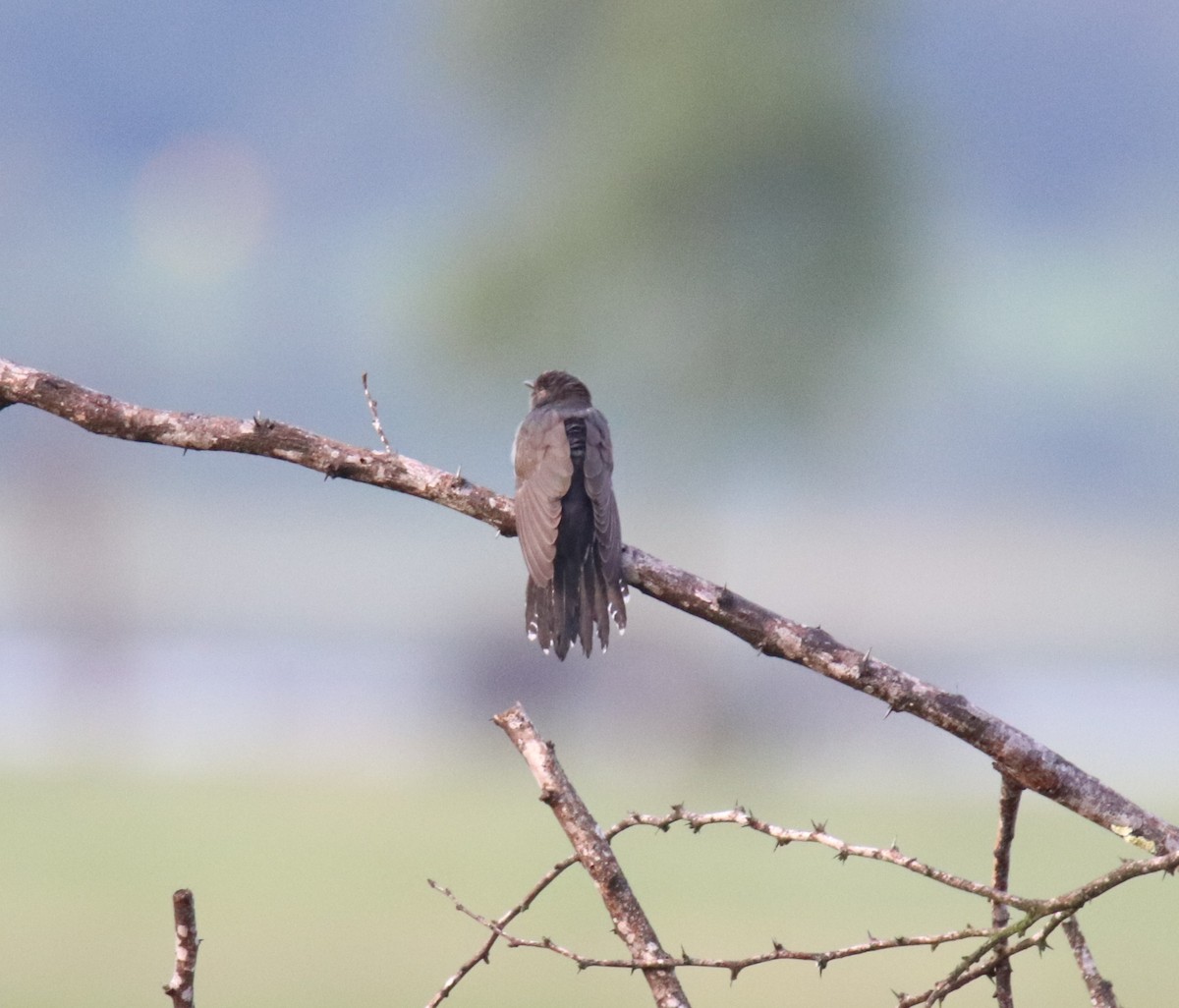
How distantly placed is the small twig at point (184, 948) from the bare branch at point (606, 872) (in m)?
0.46

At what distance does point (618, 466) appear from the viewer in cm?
5953

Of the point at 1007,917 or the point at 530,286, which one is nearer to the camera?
the point at 1007,917

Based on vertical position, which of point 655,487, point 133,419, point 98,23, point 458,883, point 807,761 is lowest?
point 133,419

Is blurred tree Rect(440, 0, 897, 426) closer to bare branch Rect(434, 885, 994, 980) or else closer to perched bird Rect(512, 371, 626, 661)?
perched bird Rect(512, 371, 626, 661)

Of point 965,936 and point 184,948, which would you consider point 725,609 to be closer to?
point 965,936

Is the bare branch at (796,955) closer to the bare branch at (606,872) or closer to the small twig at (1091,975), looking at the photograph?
the bare branch at (606,872)

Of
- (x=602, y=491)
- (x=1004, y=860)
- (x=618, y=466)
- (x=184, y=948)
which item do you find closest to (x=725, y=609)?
(x=1004, y=860)

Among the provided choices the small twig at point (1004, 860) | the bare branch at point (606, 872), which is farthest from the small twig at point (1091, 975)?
Answer: the bare branch at point (606, 872)

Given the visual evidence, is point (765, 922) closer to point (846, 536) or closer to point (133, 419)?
point (133, 419)

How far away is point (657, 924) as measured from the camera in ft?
59.7

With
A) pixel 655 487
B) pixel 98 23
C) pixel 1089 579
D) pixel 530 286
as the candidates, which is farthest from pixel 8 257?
pixel 530 286

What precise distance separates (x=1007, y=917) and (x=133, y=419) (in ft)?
5.54

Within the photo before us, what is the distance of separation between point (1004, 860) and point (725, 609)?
665 millimetres

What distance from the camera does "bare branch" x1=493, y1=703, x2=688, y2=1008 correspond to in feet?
7.13
